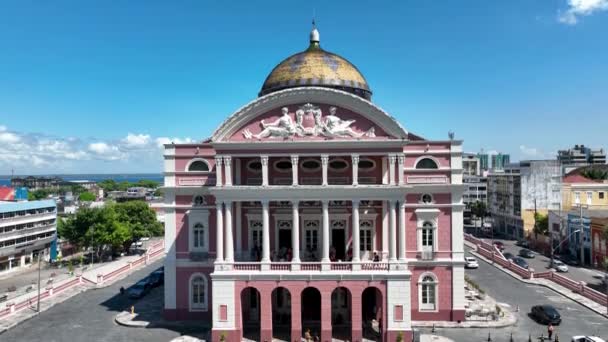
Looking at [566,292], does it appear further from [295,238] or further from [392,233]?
[295,238]

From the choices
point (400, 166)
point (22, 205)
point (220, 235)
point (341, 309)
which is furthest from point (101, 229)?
point (400, 166)

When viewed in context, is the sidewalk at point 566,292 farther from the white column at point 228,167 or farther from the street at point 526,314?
the white column at point 228,167

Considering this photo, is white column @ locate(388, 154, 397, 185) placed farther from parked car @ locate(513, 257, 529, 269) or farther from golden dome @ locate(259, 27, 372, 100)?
parked car @ locate(513, 257, 529, 269)

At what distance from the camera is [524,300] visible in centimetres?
3703

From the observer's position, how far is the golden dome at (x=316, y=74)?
35.3 meters

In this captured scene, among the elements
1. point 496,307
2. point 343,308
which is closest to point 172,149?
point 343,308

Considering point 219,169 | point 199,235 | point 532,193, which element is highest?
point 219,169

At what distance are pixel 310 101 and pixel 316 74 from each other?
705cm

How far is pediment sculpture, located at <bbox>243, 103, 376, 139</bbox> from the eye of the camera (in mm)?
28578

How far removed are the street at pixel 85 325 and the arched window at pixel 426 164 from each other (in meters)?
19.5

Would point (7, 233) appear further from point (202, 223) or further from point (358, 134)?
point (358, 134)

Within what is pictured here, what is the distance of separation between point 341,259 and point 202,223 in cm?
995

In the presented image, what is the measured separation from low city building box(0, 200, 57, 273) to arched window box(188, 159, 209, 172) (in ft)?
111

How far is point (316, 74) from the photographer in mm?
35438
